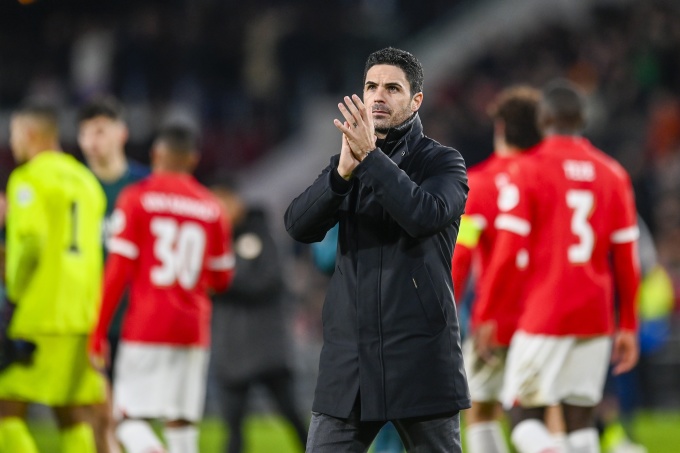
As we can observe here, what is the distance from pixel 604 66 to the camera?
1855 centimetres

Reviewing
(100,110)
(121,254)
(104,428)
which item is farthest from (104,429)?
(100,110)

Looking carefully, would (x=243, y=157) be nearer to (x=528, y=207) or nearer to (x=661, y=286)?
(x=661, y=286)

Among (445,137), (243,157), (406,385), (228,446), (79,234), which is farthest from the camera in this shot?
(243,157)

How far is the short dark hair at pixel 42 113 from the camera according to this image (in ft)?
23.1

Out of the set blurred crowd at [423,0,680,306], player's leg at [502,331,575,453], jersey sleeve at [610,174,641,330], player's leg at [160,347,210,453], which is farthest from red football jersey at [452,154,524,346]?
blurred crowd at [423,0,680,306]

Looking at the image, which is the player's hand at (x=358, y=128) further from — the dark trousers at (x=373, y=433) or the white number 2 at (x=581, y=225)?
the white number 2 at (x=581, y=225)

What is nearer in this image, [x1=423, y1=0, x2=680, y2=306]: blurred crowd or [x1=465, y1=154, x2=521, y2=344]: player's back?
[x1=465, y1=154, x2=521, y2=344]: player's back

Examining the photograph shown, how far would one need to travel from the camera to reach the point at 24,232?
22.2ft

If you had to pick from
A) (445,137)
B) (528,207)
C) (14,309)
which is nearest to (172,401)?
(14,309)

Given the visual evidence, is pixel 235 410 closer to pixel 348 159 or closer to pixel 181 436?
pixel 181 436

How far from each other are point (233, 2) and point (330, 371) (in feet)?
55.1

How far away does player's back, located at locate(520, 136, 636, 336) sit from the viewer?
6.57 meters

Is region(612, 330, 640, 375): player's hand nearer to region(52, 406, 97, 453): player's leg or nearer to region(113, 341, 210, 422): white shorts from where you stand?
region(113, 341, 210, 422): white shorts

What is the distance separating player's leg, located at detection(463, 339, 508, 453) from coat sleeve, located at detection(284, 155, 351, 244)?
9.23ft
